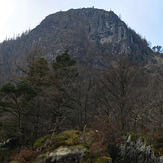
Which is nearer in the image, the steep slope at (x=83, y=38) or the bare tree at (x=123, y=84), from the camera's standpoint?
the bare tree at (x=123, y=84)

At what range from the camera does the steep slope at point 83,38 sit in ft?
283

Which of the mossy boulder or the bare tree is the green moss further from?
the bare tree

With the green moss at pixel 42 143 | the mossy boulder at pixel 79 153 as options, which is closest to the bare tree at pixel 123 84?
the mossy boulder at pixel 79 153

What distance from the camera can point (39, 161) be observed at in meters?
7.20

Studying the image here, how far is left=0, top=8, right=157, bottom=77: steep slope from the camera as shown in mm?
86188

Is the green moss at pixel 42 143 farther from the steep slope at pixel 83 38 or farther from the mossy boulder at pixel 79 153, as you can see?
the steep slope at pixel 83 38

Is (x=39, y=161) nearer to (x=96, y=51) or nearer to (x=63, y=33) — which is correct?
(x=96, y=51)

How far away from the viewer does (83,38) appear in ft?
336

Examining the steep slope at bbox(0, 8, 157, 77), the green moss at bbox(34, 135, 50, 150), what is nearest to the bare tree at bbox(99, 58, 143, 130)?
the green moss at bbox(34, 135, 50, 150)

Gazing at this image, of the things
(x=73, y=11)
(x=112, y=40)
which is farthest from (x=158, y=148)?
(x=73, y=11)

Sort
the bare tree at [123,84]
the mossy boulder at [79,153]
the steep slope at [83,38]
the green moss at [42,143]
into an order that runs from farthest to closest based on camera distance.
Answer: the steep slope at [83,38]
the bare tree at [123,84]
the green moss at [42,143]
the mossy boulder at [79,153]

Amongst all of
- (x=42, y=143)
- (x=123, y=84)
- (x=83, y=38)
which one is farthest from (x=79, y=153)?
(x=83, y=38)

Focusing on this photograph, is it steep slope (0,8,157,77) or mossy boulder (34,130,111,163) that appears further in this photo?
steep slope (0,8,157,77)

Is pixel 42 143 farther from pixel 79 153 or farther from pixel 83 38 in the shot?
pixel 83 38
